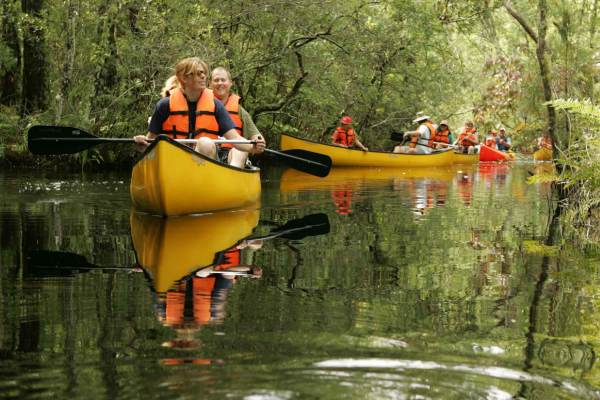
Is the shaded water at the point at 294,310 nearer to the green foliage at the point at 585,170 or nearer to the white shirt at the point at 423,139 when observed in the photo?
the green foliage at the point at 585,170

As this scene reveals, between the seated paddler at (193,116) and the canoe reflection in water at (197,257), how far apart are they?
0.72m

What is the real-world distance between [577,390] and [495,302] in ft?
4.83

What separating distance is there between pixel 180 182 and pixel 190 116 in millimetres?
796

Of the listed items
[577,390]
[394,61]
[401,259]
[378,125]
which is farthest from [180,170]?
[378,125]

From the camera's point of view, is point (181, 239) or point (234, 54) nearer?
point (181, 239)

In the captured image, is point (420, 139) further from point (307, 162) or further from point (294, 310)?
point (294, 310)

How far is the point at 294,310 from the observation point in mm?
3943

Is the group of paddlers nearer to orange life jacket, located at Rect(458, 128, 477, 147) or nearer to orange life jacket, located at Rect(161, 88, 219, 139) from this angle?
orange life jacket, located at Rect(458, 128, 477, 147)

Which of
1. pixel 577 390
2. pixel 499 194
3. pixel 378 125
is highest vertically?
pixel 378 125

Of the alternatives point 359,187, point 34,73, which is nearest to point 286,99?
point 34,73

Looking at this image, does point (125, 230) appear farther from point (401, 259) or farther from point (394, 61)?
point (394, 61)

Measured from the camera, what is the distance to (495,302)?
4.23 meters

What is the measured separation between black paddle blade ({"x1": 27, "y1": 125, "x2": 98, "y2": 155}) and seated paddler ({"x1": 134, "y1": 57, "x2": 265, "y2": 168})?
992mm

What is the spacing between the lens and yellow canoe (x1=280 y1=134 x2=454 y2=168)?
1884 centimetres
